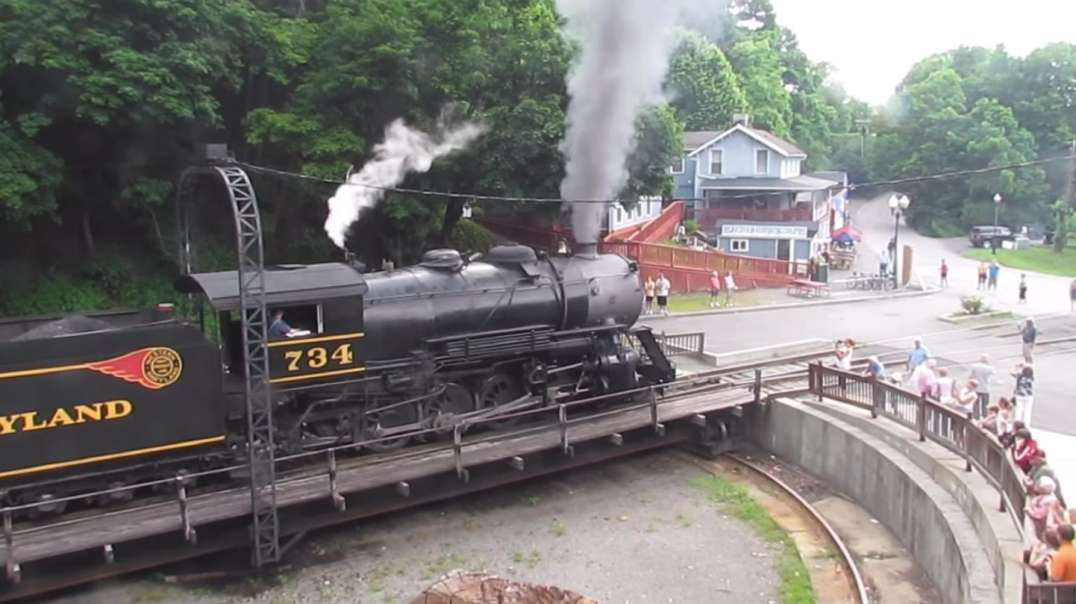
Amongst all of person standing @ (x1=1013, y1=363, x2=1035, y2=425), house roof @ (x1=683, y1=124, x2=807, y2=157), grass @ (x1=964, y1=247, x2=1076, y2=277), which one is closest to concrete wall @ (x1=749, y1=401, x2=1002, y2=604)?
person standing @ (x1=1013, y1=363, x2=1035, y2=425)

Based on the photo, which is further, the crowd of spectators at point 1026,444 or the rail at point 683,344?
the rail at point 683,344

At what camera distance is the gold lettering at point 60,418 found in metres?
9.83

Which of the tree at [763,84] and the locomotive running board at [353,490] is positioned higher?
the tree at [763,84]

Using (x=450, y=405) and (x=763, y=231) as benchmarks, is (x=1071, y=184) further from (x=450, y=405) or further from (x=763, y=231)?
(x=450, y=405)

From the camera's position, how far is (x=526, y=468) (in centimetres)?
1314

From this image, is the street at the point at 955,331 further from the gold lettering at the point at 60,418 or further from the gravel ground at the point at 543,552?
the gold lettering at the point at 60,418

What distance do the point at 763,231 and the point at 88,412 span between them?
3466cm

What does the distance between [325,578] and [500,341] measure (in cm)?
467

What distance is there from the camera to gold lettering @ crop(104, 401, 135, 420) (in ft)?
33.4

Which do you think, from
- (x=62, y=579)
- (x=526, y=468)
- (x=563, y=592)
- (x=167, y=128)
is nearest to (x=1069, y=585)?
(x=563, y=592)

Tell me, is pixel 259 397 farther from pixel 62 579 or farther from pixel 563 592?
pixel 563 592

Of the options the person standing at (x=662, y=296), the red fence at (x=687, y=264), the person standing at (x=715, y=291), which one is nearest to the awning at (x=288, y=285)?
the person standing at (x=662, y=296)

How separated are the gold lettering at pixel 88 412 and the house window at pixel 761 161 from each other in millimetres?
39720

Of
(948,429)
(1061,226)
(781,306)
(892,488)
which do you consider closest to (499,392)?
(892,488)
